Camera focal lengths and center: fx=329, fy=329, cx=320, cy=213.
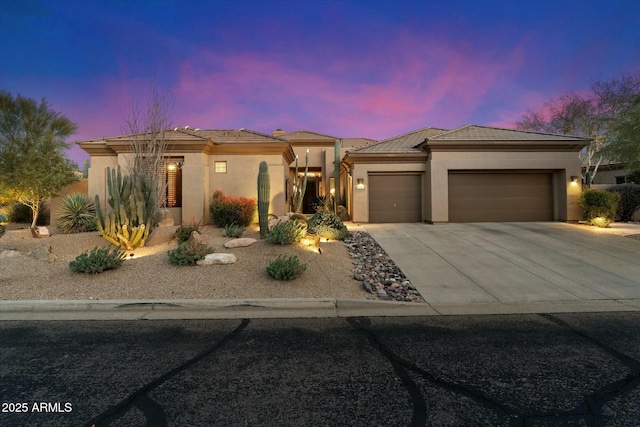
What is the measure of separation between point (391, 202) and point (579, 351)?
1316cm

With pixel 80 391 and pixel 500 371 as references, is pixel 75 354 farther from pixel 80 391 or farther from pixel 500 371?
pixel 500 371

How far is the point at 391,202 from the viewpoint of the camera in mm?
17078

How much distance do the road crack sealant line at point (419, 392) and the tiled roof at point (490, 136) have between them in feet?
45.0

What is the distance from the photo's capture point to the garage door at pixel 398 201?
17.0m

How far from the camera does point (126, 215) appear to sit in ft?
32.8

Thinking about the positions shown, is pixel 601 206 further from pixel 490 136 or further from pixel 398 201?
pixel 398 201

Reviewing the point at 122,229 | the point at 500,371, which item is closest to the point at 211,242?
the point at 122,229

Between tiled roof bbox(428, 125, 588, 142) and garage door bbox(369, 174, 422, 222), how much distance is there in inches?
97.8

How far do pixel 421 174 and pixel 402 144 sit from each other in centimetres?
236

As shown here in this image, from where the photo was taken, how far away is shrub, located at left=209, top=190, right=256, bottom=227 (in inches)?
529

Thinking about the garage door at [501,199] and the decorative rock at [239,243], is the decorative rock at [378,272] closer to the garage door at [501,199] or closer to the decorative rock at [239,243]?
the decorative rock at [239,243]

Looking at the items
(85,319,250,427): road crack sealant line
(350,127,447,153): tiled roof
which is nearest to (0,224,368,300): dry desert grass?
(85,319,250,427): road crack sealant line

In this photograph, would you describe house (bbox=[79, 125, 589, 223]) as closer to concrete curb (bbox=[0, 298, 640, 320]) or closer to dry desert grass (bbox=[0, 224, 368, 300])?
dry desert grass (bbox=[0, 224, 368, 300])

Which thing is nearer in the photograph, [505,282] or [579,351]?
[579,351]
